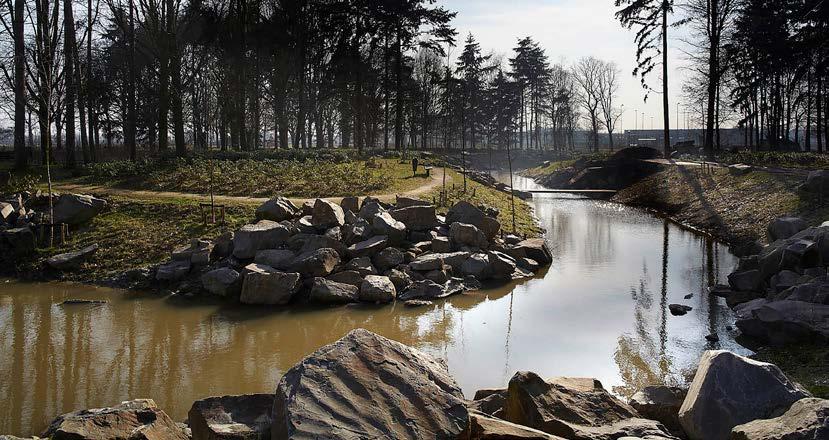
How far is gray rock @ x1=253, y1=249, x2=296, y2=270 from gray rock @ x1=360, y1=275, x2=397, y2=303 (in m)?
1.92

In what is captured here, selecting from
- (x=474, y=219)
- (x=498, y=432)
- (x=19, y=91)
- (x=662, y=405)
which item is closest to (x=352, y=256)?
(x=474, y=219)

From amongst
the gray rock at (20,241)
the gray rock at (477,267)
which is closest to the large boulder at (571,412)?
the gray rock at (477,267)

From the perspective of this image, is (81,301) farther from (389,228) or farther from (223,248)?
(389,228)

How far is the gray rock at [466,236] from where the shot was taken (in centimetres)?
1581

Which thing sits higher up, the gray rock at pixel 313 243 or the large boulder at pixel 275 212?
the large boulder at pixel 275 212

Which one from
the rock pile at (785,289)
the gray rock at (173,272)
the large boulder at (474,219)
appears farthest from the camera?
the large boulder at (474,219)

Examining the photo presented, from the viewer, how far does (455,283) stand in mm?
13828

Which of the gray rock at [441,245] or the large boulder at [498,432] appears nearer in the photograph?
the large boulder at [498,432]

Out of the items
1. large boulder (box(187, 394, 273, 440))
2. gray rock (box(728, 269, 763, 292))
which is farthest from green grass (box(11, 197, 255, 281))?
gray rock (box(728, 269, 763, 292))

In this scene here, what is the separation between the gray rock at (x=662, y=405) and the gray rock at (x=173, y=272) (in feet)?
34.8

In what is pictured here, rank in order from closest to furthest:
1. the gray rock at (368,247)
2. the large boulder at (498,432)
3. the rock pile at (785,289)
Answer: the large boulder at (498,432) < the rock pile at (785,289) < the gray rock at (368,247)

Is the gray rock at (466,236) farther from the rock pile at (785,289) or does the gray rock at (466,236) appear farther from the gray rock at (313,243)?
the rock pile at (785,289)

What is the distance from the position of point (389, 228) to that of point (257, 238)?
3.16m

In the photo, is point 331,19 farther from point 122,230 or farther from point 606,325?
point 606,325
